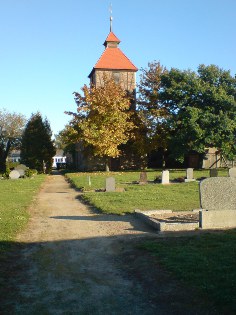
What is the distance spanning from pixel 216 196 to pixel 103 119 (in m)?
28.6

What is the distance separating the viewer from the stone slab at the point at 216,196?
31.7 ft

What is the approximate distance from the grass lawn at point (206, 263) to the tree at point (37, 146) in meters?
37.9

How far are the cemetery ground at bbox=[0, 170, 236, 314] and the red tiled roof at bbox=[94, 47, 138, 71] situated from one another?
36593 millimetres

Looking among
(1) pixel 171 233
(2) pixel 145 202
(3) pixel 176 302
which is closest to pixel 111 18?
(2) pixel 145 202

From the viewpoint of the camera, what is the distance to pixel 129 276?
6.20 m

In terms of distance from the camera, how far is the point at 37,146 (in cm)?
4466

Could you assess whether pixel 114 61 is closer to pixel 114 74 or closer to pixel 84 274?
pixel 114 74

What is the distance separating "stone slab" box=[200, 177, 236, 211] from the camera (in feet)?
31.7

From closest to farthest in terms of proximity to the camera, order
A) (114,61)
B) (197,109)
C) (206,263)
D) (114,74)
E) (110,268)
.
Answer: (206,263), (110,268), (197,109), (114,74), (114,61)

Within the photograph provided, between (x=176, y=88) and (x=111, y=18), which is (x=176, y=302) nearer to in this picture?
(x=176, y=88)

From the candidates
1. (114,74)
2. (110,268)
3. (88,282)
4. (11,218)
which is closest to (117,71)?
(114,74)

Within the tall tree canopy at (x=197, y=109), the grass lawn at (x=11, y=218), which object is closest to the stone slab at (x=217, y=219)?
the grass lawn at (x=11, y=218)

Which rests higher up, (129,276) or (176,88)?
(176,88)

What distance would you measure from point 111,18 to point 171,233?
48.1 metres
